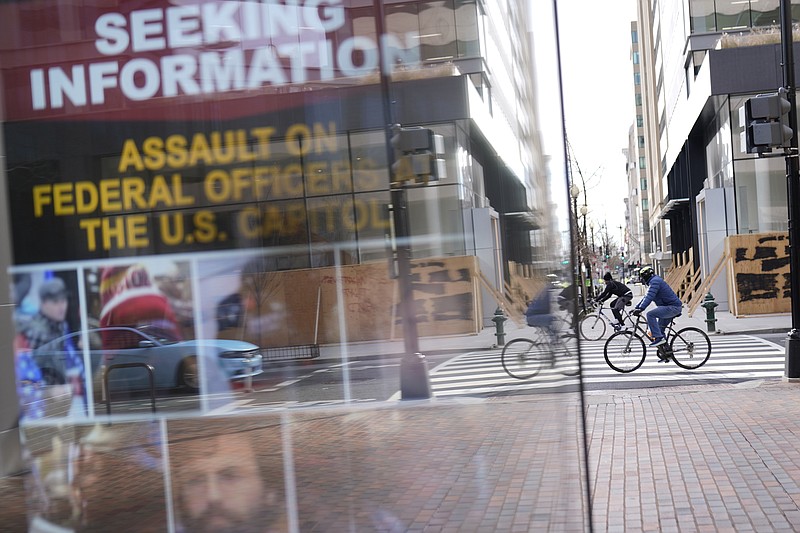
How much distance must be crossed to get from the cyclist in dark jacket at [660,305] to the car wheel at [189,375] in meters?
11.7

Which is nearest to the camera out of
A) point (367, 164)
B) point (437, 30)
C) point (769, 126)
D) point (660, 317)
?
point (367, 164)

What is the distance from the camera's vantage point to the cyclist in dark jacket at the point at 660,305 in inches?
489

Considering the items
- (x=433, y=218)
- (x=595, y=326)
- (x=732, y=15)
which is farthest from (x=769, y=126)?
(x=732, y=15)

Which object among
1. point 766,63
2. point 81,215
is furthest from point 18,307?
point 766,63

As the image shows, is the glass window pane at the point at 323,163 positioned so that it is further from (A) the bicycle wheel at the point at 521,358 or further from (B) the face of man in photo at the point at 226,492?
(A) the bicycle wheel at the point at 521,358

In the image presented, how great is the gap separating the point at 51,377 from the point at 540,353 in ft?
3.36

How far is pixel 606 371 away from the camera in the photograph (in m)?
13.2

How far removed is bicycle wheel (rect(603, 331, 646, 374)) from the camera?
12.9m

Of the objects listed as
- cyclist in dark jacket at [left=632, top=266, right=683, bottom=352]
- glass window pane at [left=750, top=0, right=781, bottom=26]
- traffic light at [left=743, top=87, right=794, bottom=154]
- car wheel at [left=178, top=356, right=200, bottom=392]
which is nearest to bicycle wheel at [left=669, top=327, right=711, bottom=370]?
cyclist in dark jacket at [left=632, top=266, right=683, bottom=352]

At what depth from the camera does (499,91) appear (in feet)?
5.50

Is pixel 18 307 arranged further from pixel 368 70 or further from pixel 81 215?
pixel 368 70

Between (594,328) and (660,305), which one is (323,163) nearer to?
(660,305)

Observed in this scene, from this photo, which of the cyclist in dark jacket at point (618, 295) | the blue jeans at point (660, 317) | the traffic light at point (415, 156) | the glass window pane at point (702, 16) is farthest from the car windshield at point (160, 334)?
the glass window pane at point (702, 16)

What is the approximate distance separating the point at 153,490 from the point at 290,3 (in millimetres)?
701
